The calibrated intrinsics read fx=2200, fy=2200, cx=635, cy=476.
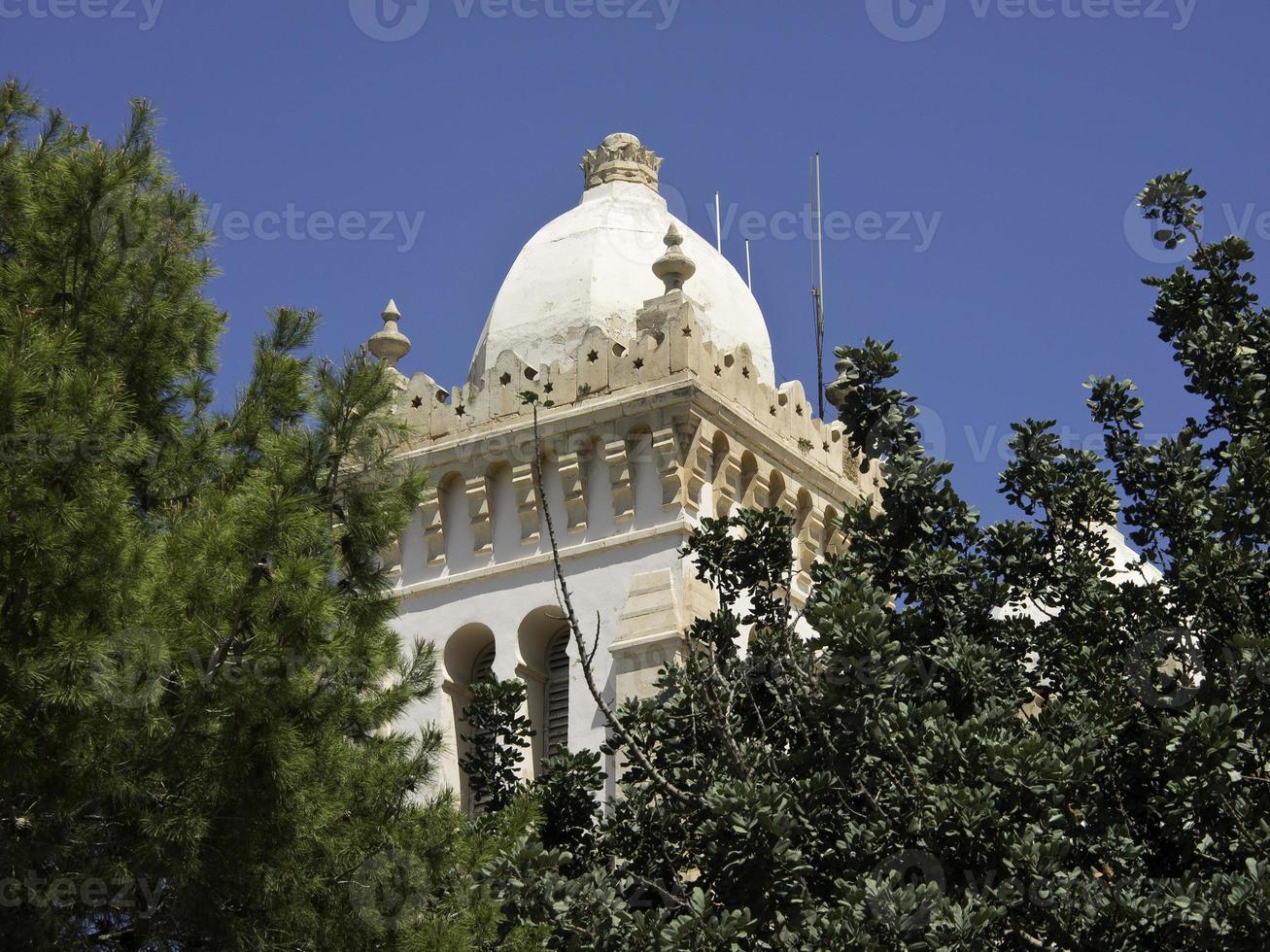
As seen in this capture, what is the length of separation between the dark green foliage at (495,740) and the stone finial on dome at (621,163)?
11.0 meters

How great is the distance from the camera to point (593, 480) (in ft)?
77.9

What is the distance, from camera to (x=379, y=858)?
45.8ft

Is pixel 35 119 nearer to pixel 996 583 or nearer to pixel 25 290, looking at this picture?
pixel 25 290

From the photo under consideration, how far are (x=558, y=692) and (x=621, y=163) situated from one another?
7.47 m

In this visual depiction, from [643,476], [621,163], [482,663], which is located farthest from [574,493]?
[621,163]

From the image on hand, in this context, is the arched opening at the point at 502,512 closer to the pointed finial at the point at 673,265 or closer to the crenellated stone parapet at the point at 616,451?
the crenellated stone parapet at the point at 616,451

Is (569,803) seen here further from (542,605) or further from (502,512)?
(502,512)

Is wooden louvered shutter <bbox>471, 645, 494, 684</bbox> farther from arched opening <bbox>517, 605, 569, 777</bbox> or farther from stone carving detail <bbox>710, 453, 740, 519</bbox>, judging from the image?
stone carving detail <bbox>710, 453, 740, 519</bbox>

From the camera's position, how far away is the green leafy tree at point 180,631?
12.5 m

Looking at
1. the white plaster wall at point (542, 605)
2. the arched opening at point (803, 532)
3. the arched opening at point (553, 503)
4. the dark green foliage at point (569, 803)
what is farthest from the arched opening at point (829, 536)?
the dark green foliage at point (569, 803)

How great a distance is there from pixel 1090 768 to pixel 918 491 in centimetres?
287

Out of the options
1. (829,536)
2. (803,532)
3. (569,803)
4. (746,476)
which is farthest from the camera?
(829,536)

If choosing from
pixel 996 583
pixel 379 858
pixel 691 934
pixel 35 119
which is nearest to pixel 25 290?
pixel 35 119

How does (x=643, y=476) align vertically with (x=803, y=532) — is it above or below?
above
